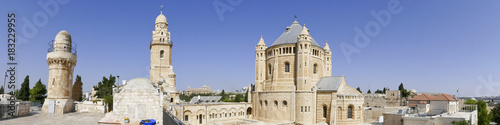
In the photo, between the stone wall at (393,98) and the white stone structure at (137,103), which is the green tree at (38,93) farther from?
the stone wall at (393,98)

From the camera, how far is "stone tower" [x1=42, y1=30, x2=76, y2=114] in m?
25.8

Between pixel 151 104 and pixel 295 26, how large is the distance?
120 ft

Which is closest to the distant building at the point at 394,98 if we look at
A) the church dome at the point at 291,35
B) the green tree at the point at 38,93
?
the church dome at the point at 291,35

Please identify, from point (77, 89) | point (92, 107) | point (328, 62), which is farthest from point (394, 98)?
point (77, 89)

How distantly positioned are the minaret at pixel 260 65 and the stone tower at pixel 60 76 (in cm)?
2844

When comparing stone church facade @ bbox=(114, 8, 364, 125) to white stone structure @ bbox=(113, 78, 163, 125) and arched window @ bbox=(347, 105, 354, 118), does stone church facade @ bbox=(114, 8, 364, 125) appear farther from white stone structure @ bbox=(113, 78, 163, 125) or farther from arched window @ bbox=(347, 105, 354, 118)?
white stone structure @ bbox=(113, 78, 163, 125)

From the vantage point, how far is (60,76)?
26484mm

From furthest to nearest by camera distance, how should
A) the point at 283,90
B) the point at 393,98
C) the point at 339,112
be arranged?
the point at 393,98, the point at 283,90, the point at 339,112

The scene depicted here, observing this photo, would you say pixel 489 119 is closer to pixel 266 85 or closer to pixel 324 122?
pixel 324 122

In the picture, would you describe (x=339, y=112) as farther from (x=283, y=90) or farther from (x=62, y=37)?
(x=62, y=37)

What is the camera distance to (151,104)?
16.9 meters

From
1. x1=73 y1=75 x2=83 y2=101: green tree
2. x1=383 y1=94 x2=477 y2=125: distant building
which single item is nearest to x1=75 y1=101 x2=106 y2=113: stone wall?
x1=73 y1=75 x2=83 y2=101: green tree

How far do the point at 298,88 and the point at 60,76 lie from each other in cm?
3002

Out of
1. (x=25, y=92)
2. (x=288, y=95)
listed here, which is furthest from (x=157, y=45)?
(x=288, y=95)
